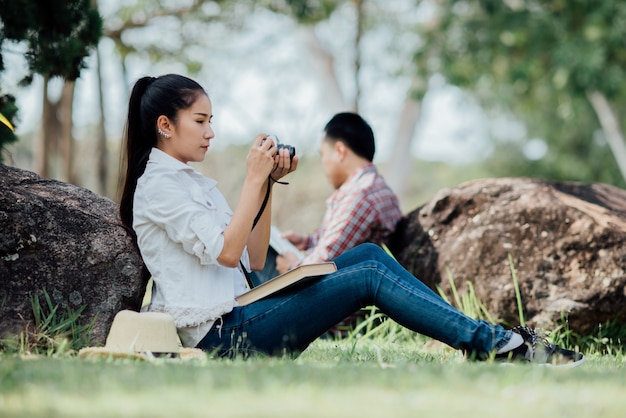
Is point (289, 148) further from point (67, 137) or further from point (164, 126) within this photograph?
point (67, 137)

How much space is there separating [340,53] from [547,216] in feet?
39.0

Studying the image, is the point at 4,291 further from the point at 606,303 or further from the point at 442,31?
the point at 442,31

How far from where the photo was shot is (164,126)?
139 inches

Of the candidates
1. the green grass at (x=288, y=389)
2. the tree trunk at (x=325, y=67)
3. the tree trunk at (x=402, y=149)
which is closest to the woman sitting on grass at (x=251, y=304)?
the green grass at (x=288, y=389)

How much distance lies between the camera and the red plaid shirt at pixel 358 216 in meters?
5.19

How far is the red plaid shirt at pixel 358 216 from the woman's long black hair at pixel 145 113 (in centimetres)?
184

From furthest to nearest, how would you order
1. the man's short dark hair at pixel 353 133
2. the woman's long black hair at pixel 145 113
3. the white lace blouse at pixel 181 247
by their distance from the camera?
the man's short dark hair at pixel 353 133 < the woman's long black hair at pixel 145 113 < the white lace blouse at pixel 181 247

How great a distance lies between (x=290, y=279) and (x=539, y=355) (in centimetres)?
109

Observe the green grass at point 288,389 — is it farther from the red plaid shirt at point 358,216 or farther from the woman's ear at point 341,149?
the woman's ear at point 341,149

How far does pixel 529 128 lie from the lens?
70.4 ft

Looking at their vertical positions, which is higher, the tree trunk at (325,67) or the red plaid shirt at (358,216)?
the tree trunk at (325,67)

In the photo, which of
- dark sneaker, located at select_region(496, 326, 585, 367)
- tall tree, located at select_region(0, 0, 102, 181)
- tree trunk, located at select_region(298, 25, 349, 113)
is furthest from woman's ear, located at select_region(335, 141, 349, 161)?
tree trunk, located at select_region(298, 25, 349, 113)

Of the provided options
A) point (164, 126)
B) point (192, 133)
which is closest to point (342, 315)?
point (192, 133)

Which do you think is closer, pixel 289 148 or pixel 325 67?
pixel 289 148
